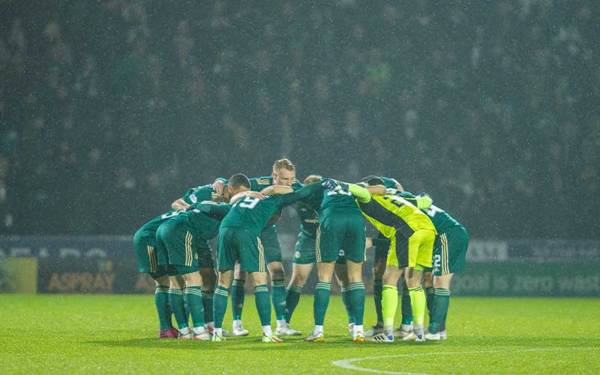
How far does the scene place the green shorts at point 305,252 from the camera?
1293 centimetres

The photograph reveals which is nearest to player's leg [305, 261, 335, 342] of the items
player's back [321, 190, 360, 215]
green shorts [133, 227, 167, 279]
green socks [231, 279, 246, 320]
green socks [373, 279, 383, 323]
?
player's back [321, 190, 360, 215]

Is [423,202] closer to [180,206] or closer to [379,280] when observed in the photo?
[379,280]

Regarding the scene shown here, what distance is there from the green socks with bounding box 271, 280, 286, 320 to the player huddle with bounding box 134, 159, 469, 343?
0.5 inches

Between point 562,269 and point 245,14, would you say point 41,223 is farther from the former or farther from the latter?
point 562,269

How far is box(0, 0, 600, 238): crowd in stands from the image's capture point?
1182 inches

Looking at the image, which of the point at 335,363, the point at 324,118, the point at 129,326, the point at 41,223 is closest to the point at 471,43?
the point at 324,118

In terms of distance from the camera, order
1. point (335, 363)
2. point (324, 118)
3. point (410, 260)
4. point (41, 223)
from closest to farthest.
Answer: point (335, 363) → point (410, 260) → point (41, 223) → point (324, 118)

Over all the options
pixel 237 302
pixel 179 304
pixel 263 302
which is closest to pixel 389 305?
pixel 263 302

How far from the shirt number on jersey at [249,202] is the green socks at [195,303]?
3.85 feet

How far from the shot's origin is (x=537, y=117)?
1251 inches

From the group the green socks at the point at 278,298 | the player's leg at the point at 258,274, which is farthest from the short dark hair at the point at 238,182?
the green socks at the point at 278,298

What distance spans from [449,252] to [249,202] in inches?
101

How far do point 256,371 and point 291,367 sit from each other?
0.41 metres

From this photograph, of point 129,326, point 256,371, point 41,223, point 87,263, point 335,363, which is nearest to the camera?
point 256,371
